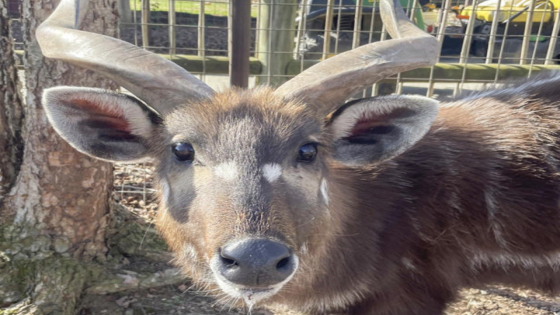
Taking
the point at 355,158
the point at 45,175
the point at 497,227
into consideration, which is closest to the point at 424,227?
the point at 497,227

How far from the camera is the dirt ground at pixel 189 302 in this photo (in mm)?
3854

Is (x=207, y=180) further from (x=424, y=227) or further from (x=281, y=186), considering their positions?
(x=424, y=227)

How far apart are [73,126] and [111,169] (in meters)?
1.13

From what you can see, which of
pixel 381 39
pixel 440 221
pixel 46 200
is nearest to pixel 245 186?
pixel 440 221

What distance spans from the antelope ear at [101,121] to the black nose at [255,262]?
1.00 m

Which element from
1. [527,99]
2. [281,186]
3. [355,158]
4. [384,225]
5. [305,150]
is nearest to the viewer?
[281,186]

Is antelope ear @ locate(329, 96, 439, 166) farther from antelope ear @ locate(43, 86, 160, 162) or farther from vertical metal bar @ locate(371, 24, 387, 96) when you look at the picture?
vertical metal bar @ locate(371, 24, 387, 96)

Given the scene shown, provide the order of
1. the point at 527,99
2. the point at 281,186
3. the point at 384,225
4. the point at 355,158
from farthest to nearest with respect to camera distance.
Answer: the point at 527,99, the point at 384,225, the point at 355,158, the point at 281,186

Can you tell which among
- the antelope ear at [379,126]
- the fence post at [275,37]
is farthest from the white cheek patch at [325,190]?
the fence post at [275,37]

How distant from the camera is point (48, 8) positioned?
129 inches

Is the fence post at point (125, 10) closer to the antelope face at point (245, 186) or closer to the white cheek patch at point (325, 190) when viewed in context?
the antelope face at point (245, 186)

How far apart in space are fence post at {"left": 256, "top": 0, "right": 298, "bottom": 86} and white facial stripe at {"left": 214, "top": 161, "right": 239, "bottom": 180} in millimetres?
2710

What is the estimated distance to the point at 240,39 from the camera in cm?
404

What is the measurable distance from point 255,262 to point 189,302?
2.06 meters
